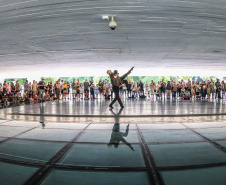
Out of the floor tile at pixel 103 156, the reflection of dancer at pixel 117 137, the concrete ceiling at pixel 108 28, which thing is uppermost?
the concrete ceiling at pixel 108 28

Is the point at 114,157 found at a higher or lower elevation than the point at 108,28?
lower

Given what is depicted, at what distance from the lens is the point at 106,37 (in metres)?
9.06

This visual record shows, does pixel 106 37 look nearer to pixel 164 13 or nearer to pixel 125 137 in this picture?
pixel 164 13

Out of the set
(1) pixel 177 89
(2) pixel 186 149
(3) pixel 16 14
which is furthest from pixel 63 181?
(1) pixel 177 89

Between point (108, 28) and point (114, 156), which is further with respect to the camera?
point (108, 28)

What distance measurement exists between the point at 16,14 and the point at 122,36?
5.06 meters

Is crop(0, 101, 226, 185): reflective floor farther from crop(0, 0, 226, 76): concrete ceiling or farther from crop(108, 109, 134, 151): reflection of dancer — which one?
crop(0, 0, 226, 76): concrete ceiling

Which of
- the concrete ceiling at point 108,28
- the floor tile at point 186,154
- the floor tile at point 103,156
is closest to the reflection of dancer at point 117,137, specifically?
the floor tile at point 103,156

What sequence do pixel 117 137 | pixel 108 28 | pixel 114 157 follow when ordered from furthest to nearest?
pixel 108 28
pixel 117 137
pixel 114 157

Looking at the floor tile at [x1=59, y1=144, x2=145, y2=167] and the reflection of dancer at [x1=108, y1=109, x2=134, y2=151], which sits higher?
the reflection of dancer at [x1=108, y1=109, x2=134, y2=151]

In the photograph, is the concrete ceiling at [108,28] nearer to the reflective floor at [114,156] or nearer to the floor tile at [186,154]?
the reflective floor at [114,156]

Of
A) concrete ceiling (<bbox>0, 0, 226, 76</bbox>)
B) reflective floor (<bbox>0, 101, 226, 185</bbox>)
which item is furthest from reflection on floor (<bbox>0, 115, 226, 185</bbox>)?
concrete ceiling (<bbox>0, 0, 226, 76</bbox>)

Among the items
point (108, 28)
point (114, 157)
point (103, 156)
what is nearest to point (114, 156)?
point (114, 157)

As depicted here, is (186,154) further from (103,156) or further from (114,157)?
(103,156)
